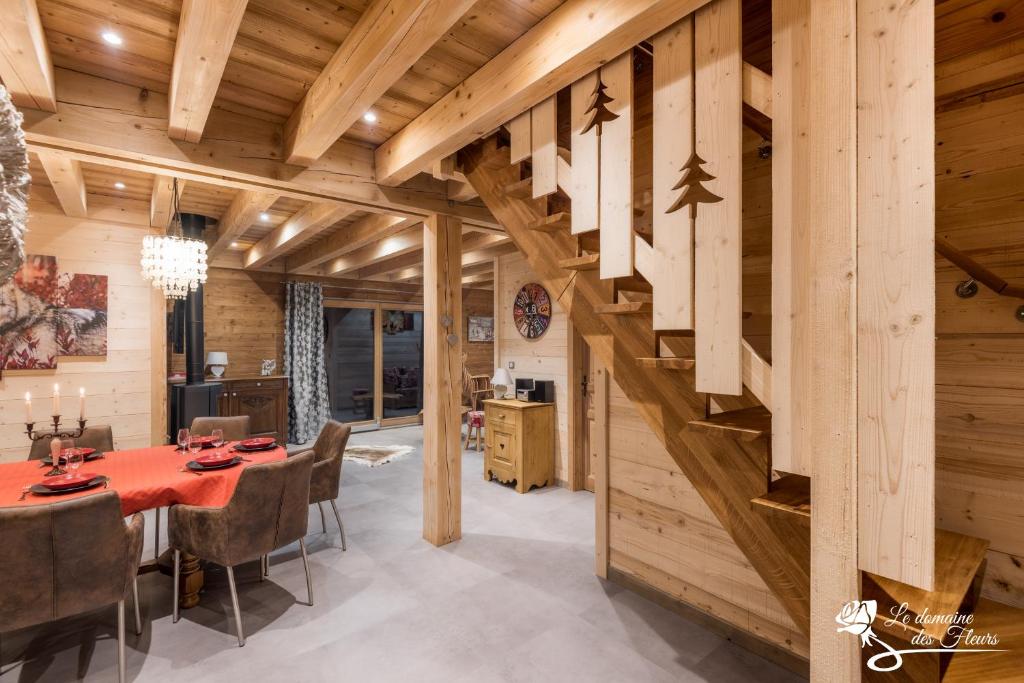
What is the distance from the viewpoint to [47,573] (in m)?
1.76

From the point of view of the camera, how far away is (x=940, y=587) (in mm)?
1231

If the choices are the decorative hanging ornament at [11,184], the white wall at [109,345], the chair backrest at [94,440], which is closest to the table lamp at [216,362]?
the white wall at [109,345]

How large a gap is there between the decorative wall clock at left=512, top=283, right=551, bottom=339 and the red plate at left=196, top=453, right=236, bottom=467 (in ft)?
10.4

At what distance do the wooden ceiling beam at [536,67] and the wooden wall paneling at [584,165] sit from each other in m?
0.07

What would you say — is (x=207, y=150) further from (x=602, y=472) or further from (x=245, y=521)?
(x=602, y=472)

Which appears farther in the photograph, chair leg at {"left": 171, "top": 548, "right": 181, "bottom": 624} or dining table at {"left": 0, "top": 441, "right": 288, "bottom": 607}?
chair leg at {"left": 171, "top": 548, "right": 181, "bottom": 624}

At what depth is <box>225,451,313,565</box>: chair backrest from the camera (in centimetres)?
226

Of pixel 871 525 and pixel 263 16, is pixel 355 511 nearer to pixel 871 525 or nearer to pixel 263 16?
pixel 263 16

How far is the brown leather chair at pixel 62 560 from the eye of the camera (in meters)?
1.70

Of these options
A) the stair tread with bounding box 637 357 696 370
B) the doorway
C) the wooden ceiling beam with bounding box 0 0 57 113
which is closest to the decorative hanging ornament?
the wooden ceiling beam with bounding box 0 0 57 113

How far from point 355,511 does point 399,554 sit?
1.05 meters

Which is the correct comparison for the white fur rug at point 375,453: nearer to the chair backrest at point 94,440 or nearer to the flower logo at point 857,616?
the chair backrest at point 94,440

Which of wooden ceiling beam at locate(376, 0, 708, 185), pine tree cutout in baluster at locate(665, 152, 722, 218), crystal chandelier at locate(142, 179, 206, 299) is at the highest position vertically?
wooden ceiling beam at locate(376, 0, 708, 185)

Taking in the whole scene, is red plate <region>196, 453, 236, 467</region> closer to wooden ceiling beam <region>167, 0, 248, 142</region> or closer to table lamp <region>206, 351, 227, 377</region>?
wooden ceiling beam <region>167, 0, 248, 142</region>
